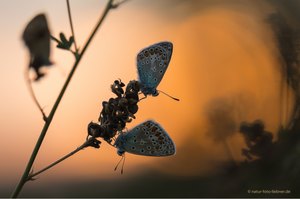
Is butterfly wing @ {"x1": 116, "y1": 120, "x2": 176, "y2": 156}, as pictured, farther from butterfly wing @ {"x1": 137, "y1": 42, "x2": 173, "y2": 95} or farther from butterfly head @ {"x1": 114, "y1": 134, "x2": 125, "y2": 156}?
butterfly wing @ {"x1": 137, "y1": 42, "x2": 173, "y2": 95}

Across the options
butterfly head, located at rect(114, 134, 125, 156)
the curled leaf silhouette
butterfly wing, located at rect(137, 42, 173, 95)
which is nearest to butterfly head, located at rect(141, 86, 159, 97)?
butterfly wing, located at rect(137, 42, 173, 95)

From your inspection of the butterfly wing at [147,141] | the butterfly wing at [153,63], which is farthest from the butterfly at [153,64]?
A: the butterfly wing at [147,141]

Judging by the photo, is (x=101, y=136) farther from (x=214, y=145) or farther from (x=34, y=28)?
(x=214, y=145)

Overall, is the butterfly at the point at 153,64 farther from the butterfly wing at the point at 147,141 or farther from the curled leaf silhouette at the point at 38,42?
the curled leaf silhouette at the point at 38,42

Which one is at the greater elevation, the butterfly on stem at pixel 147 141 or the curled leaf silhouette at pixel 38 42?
the curled leaf silhouette at pixel 38 42

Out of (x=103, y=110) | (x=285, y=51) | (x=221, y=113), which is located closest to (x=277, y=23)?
(x=285, y=51)

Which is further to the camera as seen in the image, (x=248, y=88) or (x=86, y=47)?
(x=248, y=88)

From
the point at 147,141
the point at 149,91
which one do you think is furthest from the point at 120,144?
the point at 149,91
